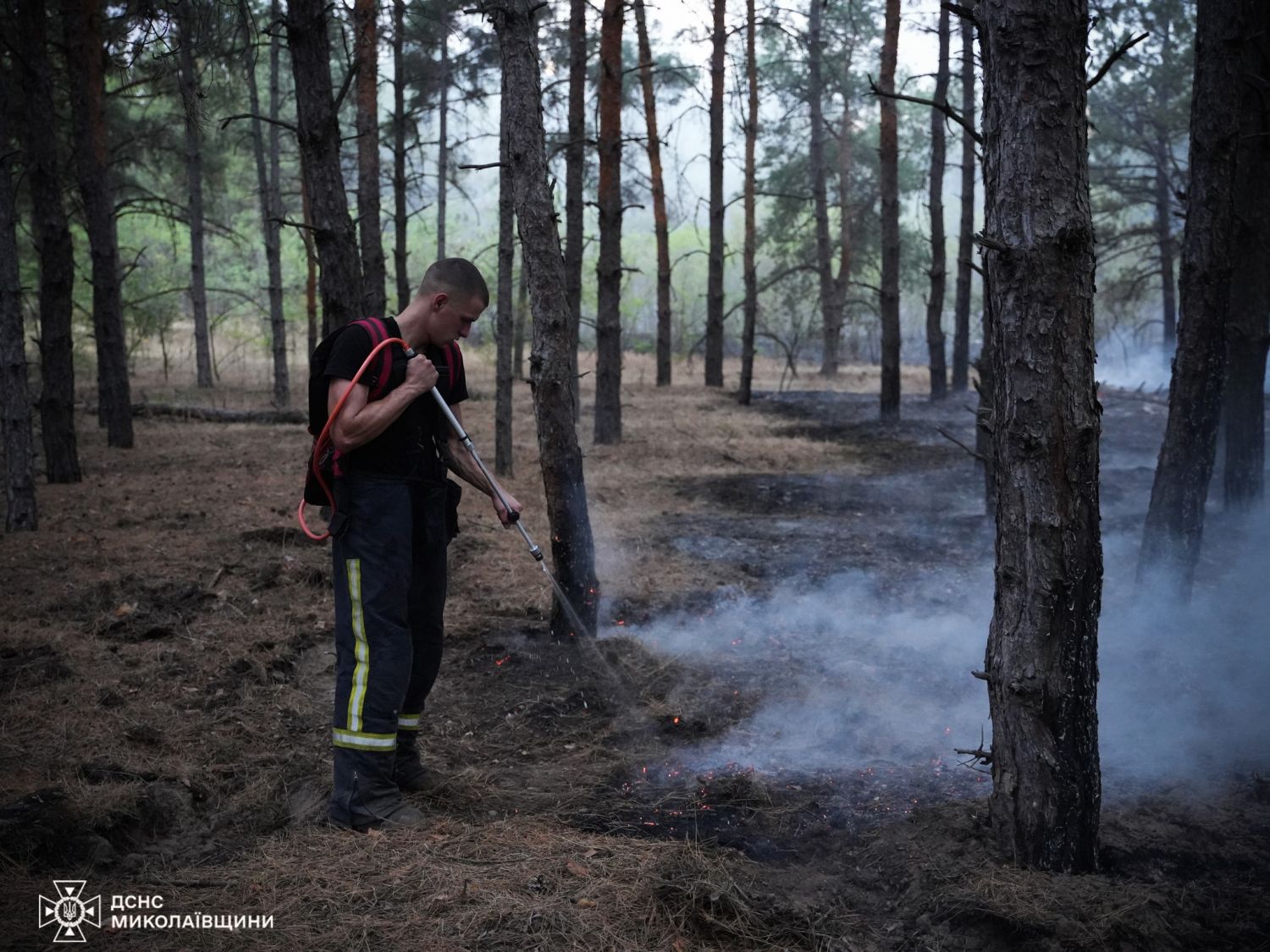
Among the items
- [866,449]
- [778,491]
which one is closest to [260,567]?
[778,491]

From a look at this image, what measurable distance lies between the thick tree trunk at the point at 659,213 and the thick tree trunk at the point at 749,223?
1.94 metres

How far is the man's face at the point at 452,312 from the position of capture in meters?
4.00

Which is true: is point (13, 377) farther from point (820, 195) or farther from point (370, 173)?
point (820, 195)

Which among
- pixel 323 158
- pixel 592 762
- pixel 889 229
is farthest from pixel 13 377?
pixel 889 229

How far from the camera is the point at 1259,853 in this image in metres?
3.61

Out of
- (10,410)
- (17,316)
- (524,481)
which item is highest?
(17,316)

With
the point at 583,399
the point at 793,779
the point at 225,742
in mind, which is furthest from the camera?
the point at 583,399

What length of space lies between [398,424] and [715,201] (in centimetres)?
1883

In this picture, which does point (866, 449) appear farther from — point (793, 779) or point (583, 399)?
point (793, 779)

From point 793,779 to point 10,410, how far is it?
7400 millimetres

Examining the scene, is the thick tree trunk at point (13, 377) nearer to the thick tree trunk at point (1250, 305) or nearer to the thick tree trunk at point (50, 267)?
the thick tree trunk at point (50, 267)

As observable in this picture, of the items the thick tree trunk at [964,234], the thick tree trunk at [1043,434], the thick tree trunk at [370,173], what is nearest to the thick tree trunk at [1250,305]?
the thick tree trunk at [1043,434]

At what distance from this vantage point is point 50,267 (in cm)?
1038

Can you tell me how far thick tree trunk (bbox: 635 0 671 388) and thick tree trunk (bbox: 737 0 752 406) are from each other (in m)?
1.94
